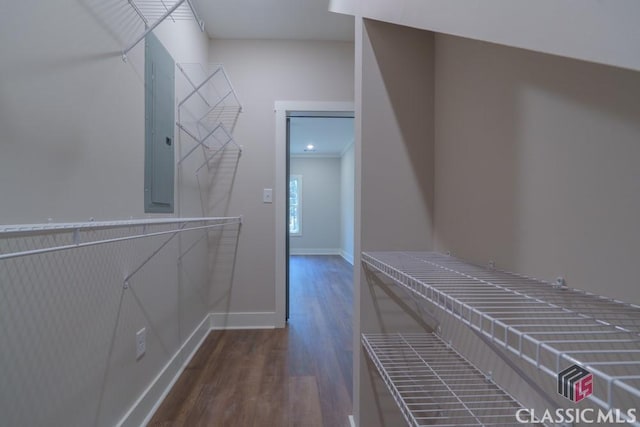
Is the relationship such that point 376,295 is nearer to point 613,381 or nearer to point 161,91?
point 613,381

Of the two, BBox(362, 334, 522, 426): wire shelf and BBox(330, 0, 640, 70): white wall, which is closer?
BBox(330, 0, 640, 70): white wall

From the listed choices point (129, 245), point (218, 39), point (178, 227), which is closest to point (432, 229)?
point (129, 245)

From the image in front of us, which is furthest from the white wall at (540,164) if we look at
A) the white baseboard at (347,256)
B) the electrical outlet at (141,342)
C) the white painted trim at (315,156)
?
the white painted trim at (315,156)

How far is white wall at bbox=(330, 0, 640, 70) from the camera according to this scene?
1.28 feet

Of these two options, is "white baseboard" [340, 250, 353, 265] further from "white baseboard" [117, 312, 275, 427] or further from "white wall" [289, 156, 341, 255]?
"white baseboard" [117, 312, 275, 427]

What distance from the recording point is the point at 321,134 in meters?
5.44

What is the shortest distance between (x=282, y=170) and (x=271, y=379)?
1.57 metres

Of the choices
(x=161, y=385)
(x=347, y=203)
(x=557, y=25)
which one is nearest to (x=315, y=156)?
(x=347, y=203)

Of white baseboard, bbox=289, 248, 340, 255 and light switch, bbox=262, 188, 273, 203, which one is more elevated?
light switch, bbox=262, 188, 273, 203

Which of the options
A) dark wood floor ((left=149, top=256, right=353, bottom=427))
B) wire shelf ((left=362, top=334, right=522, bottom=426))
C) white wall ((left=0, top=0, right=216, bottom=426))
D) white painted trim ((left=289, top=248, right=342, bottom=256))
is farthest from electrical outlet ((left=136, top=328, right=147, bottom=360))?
white painted trim ((left=289, top=248, right=342, bottom=256))

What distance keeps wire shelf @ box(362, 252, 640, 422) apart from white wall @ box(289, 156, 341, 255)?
666 cm

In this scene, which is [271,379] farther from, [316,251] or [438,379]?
[316,251]

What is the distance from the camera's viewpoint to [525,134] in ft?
2.64

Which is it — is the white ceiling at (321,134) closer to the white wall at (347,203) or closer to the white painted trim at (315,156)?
the white painted trim at (315,156)
